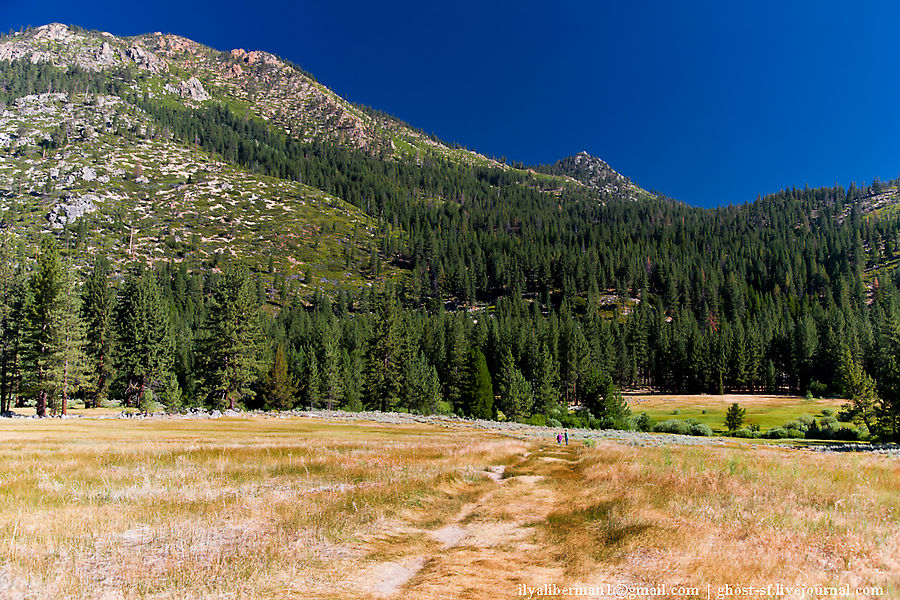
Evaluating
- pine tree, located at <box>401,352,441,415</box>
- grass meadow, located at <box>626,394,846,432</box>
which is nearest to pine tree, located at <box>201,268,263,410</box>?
pine tree, located at <box>401,352,441,415</box>

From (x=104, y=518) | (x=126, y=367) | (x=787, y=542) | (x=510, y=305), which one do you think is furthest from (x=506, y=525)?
(x=510, y=305)

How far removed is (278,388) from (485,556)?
2794 inches

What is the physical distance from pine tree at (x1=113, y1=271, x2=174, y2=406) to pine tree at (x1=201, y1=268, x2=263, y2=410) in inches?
356

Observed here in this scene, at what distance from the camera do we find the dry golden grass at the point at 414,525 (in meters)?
8.60

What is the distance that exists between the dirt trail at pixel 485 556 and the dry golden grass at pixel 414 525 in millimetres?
63

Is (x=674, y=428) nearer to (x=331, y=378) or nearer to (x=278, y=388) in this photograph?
(x=331, y=378)

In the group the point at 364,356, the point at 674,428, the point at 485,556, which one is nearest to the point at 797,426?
the point at 674,428

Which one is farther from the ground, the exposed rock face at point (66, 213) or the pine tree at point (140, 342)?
the exposed rock face at point (66, 213)

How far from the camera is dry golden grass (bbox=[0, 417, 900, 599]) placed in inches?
339

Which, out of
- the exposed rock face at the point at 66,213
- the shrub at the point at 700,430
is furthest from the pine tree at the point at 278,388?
the exposed rock face at the point at 66,213

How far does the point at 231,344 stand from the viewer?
59.5m

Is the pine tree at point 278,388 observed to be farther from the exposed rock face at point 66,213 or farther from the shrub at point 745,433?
the exposed rock face at point 66,213

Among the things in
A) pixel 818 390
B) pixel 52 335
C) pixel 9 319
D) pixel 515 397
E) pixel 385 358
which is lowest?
pixel 818 390

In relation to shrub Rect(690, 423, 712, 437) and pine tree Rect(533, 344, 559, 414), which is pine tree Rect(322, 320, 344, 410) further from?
shrub Rect(690, 423, 712, 437)
